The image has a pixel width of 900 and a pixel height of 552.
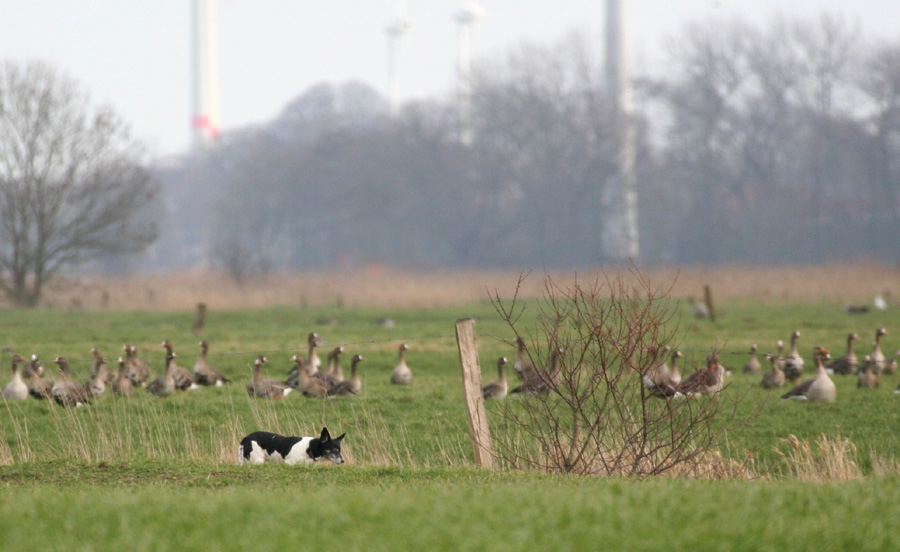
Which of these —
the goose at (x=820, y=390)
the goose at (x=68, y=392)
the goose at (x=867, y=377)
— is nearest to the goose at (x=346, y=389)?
the goose at (x=68, y=392)

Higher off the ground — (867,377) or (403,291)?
(403,291)

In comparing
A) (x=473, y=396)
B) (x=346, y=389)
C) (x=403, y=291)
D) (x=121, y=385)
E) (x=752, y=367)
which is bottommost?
(x=752, y=367)

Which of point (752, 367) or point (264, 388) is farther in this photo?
point (752, 367)

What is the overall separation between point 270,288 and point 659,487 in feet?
141

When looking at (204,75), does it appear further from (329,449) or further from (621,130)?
(329,449)

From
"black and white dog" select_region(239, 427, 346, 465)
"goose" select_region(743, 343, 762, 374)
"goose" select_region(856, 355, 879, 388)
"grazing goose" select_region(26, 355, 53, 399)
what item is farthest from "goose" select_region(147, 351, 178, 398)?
"goose" select_region(856, 355, 879, 388)

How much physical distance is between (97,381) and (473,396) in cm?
842

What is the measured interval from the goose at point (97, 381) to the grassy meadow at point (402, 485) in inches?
15.5

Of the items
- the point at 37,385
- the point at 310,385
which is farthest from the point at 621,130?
the point at 37,385

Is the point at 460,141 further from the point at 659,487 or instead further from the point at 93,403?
the point at 659,487

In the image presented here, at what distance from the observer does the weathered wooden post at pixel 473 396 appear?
1052 centimetres

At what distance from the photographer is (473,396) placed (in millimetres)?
10648

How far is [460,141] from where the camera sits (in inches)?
3489

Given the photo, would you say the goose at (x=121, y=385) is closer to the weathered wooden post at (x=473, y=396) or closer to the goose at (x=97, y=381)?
the goose at (x=97, y=381)
